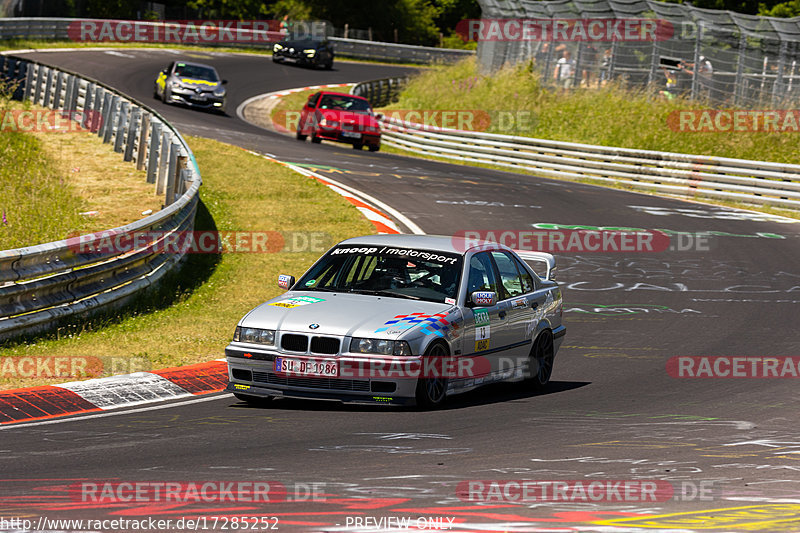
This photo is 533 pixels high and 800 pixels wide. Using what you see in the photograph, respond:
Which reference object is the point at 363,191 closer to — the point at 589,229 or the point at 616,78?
the point at 589,229

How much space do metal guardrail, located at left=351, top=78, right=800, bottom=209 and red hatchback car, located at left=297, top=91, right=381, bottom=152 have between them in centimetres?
223

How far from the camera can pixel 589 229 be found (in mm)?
21219

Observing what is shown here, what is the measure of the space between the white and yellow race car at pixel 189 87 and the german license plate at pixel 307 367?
29867mm

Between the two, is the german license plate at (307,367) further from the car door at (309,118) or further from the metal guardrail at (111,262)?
the car door at (309,118)

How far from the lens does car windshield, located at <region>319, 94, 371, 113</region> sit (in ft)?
110

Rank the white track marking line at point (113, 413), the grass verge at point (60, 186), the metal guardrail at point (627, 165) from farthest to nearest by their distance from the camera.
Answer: the metal guardrail at point (627, 165), the grass verge at point (60, 186), the white track marking line at point (113, 413)

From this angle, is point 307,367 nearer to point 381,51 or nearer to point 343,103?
point 343,103

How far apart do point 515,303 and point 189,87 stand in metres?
29.0

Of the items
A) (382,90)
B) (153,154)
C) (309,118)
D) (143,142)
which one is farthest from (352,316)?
(382,90)

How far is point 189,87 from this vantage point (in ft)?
122

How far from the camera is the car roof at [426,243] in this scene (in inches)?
386

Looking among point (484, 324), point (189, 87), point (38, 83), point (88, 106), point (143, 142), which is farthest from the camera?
point (189, 87)

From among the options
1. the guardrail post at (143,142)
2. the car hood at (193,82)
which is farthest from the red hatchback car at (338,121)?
the guardrail post at (143,142)

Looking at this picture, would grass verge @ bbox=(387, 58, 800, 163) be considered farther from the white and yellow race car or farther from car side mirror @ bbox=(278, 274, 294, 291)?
car side mirror @ bbox=(278, 274, 294, 291)
